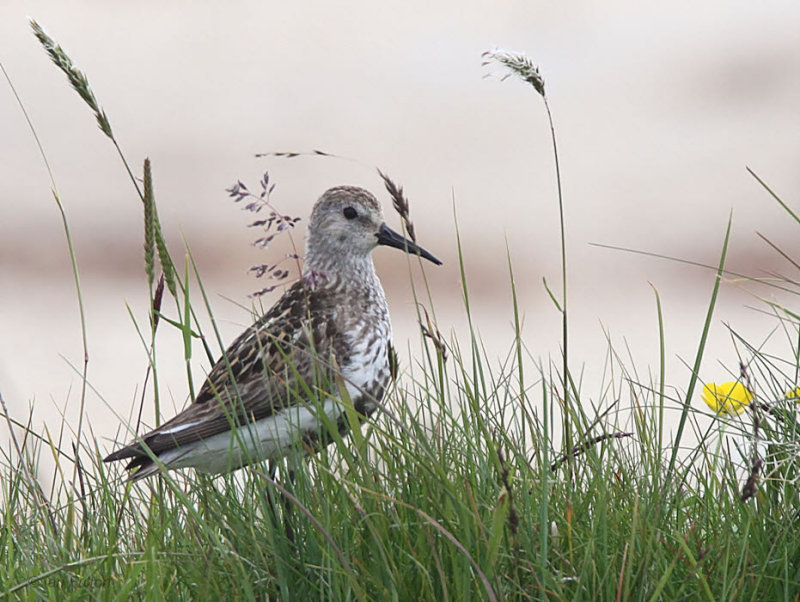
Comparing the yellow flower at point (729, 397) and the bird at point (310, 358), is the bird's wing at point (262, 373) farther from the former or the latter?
the yellow flower at point (729, 397)

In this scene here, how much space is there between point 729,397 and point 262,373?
167 centimetres

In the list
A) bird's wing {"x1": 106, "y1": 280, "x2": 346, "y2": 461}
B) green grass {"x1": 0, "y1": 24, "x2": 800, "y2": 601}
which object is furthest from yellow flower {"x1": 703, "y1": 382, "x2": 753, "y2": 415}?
bird's wing {"x1": 106, "y1": 280, "x2": 346, "y2": 461}

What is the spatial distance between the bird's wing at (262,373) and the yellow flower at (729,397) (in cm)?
122

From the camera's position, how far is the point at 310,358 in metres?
4.02

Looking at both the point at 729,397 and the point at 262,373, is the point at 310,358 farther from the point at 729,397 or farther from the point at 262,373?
the point at 729,397

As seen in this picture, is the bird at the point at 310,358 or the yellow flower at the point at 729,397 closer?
the yellow flower at the point at 729,397

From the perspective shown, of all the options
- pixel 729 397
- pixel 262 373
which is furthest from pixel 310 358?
pixel 729 397

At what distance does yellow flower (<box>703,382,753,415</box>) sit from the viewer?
321cm

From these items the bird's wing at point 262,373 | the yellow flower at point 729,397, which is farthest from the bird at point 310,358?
the yellow flower at point 729,397

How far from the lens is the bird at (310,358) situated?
11.6 ft

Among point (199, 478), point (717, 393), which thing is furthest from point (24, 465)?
point (717, 393)

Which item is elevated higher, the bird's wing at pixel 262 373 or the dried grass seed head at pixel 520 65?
the dried grass seed head at pixel 520 65

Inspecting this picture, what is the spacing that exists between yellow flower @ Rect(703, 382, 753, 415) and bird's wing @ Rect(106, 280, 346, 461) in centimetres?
122

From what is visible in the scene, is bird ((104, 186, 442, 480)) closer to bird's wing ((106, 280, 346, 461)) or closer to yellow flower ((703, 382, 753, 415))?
bird's wing ((106, 280, 346, 461))
